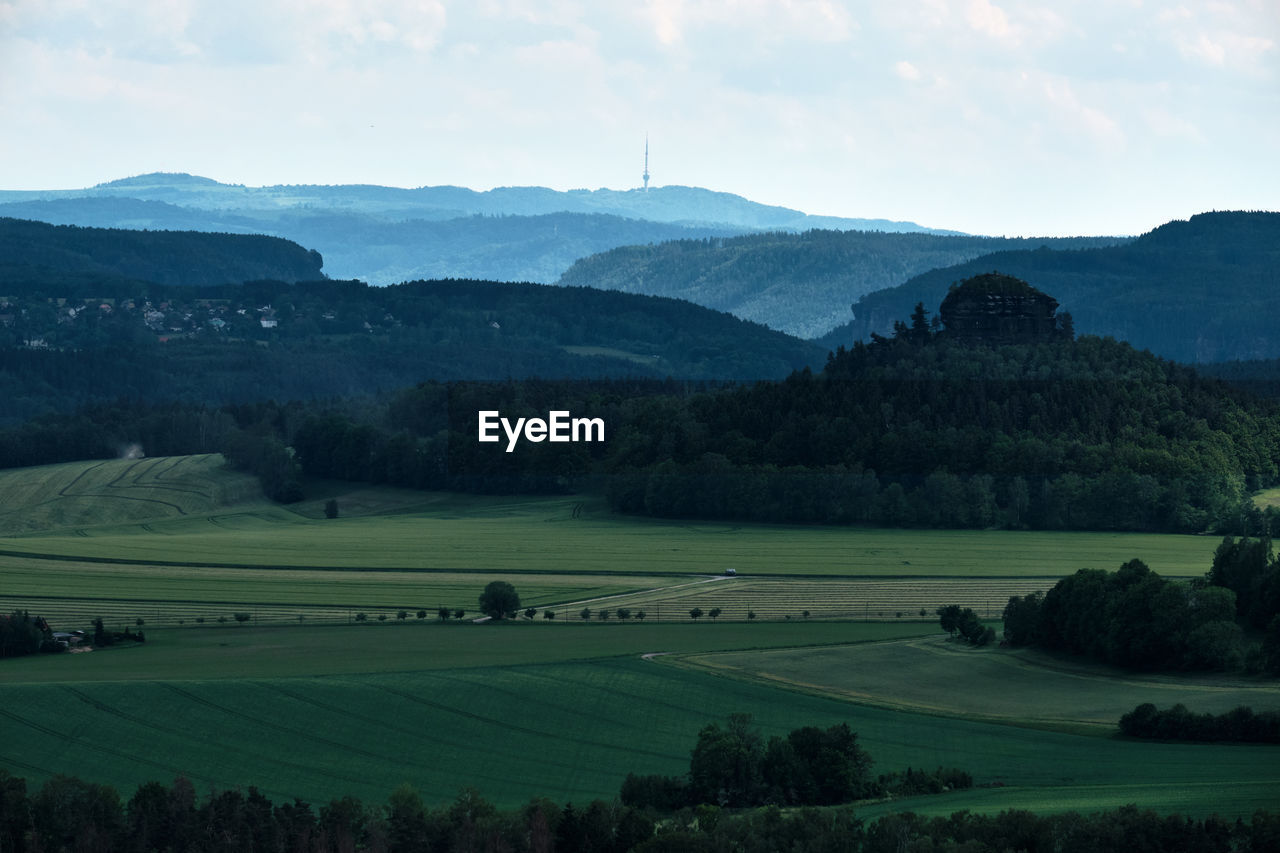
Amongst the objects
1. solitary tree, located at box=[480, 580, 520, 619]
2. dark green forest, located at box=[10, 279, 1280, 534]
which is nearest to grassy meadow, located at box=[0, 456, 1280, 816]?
solitary tree, located at box=[480, 580, 520, 619]

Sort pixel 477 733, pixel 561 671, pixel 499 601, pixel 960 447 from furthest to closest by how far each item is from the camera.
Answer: pixel 960 447 → pixel 499 601 → pixel 561 671 → pixel 477 733

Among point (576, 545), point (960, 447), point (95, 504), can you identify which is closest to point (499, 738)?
point (576, 545)

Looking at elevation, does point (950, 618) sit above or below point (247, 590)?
above

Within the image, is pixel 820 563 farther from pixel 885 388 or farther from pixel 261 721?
pixel 261 721

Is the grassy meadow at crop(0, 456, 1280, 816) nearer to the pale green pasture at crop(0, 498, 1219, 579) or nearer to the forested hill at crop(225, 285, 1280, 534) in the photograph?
the pale green pasture at crop(0, 498, 1219, 579)

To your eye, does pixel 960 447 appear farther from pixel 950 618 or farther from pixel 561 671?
pixel 561 671

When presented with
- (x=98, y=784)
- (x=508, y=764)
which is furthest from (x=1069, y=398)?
(x=98, y=784)

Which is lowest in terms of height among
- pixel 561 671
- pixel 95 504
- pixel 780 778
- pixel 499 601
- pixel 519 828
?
pixel 519 828

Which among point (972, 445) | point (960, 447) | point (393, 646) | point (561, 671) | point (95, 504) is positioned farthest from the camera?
point (95, 504)
